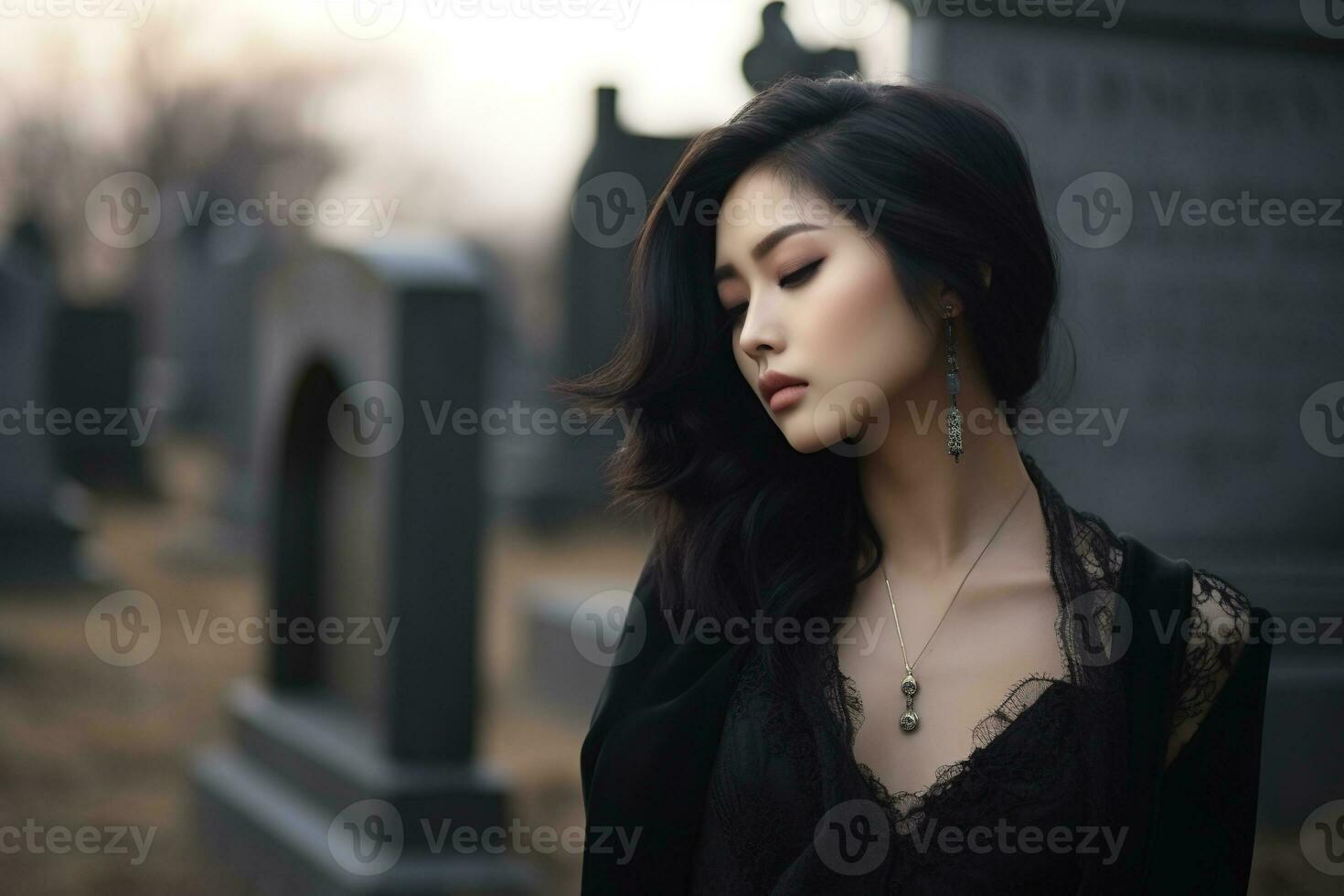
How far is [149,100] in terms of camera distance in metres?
38.9

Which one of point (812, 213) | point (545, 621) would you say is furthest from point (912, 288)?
point (545, 621)

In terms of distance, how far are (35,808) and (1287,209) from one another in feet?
17.9

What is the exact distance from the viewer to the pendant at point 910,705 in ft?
6.59

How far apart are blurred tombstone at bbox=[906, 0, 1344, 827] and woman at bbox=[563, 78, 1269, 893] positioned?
2.47 metres

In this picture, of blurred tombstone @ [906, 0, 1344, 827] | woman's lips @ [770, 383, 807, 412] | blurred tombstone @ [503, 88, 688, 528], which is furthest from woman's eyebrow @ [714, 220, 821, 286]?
blurred tombstone @ [503, 88, 688, 528]

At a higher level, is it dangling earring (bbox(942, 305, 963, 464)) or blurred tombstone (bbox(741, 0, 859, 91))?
blurred tombstone (bbox(741, 0, 859, 91))

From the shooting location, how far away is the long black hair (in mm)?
1979

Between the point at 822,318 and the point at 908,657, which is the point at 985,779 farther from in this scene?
the point at 822,318

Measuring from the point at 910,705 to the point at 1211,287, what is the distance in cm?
347

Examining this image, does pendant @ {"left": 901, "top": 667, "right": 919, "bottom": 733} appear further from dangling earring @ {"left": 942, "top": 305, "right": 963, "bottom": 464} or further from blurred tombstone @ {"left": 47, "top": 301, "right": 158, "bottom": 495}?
blurred tombstone @ {"left": 47, "top": 301, "right": 158, "bottom": 495}

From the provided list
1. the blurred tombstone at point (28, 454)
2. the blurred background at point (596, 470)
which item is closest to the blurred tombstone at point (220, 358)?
the blurred tombstone at point (28, 454)

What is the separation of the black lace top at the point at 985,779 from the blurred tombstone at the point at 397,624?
274 cm

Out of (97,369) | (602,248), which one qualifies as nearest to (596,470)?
(602,248)

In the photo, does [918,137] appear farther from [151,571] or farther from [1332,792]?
[151,571]
